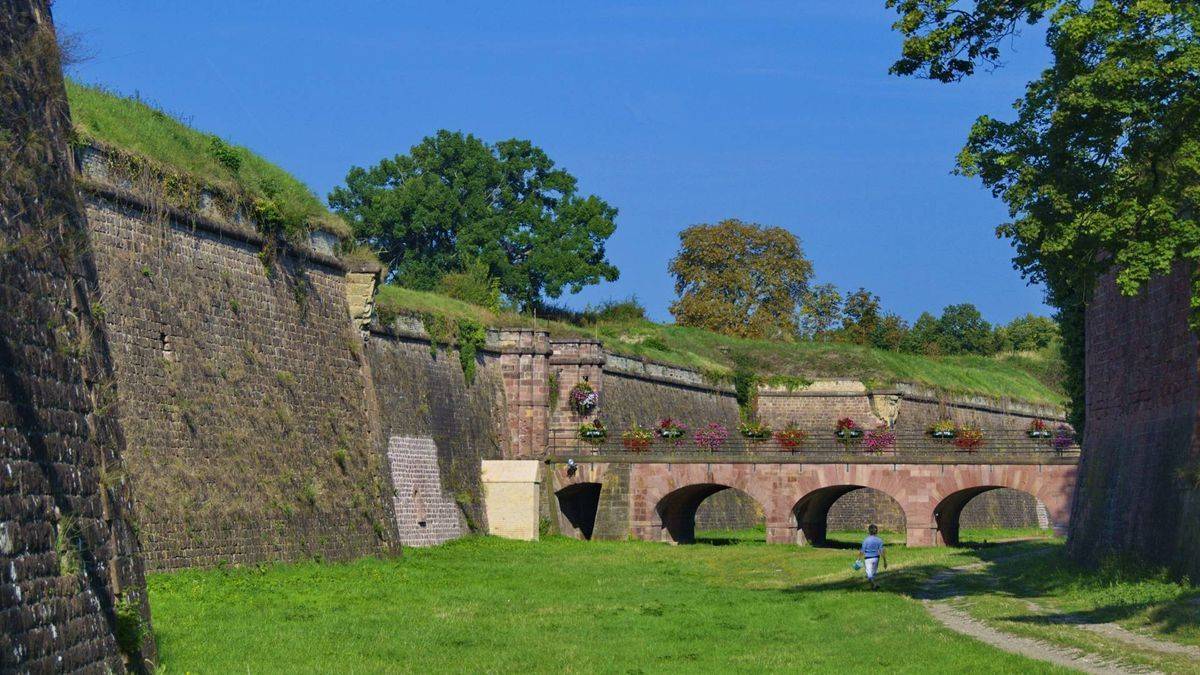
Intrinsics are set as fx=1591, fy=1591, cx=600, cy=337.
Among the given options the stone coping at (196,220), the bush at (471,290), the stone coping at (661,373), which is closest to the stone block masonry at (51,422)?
the stone coping at (196,220)

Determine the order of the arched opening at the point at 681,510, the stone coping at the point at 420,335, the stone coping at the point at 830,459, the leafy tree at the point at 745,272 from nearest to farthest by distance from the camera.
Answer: the stone coping at the point at 420,335, the stone coping at the point at 830,459, the arched opening at the point at 681,510, the leafy tree at the point at 745,272

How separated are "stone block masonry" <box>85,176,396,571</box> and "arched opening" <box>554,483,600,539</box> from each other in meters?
15.8

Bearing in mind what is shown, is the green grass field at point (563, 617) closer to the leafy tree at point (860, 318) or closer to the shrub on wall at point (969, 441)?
the shrub on wall at point (969, 441)

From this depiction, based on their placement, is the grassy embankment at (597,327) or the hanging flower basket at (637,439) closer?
the grassy embankment at (597,327)

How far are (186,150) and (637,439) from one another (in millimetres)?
24596

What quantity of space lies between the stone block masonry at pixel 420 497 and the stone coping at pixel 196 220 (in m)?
7.36

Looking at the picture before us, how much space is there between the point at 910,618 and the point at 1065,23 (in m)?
9.37

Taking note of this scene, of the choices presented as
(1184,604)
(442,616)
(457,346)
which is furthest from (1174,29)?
(457,346)

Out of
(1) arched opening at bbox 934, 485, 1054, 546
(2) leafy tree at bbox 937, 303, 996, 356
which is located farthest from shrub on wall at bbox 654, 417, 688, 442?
(2) leafy tree at bbox 937, 303, 996, 356

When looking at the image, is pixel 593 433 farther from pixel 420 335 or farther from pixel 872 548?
pixel 872 548

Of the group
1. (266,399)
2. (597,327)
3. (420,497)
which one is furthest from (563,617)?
(597,327)

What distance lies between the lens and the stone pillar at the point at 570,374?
54.1 m

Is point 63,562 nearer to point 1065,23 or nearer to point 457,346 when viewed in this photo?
point 1065,23

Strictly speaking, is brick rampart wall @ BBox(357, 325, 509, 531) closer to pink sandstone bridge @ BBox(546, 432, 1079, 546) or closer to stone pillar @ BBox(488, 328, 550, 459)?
stone pillar @ BBox(488, 328, 550, 459)
